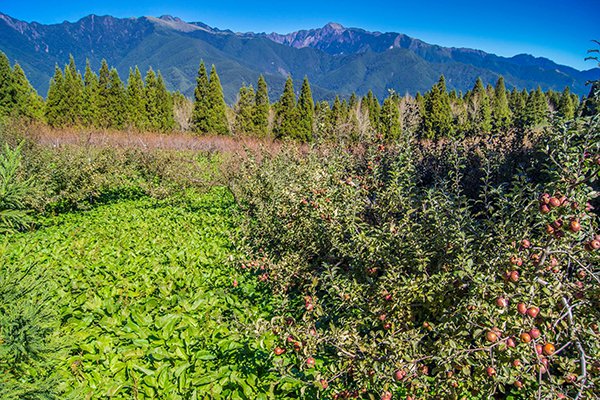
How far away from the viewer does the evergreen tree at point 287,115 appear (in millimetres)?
29141

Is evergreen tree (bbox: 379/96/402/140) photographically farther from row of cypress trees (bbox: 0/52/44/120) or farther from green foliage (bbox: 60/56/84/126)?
green foliage (bbox: 60/56/84/126)

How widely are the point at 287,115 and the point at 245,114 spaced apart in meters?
3.24

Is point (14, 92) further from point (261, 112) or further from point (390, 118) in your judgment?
point (390, 118)

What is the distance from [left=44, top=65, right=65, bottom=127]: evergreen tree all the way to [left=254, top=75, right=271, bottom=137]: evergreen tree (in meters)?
14.1

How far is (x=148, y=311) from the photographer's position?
433 cm

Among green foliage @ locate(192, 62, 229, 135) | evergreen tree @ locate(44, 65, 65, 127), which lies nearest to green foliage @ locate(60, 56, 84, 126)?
evergreen tree @ locate(44, 65, 65, 127)

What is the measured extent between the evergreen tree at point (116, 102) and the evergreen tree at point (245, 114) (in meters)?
8.72

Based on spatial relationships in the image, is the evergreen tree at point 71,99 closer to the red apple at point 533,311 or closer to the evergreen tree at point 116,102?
the evergreen tree at point 116,102

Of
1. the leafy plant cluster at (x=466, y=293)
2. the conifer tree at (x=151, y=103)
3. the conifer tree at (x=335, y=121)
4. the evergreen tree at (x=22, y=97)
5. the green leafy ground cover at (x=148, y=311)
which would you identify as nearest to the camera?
the leafy plant cluster at (x=466, y=293)

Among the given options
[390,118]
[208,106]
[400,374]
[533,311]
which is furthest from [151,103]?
[533,311]

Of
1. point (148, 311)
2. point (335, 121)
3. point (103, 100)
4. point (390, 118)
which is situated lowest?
point (148, 311)

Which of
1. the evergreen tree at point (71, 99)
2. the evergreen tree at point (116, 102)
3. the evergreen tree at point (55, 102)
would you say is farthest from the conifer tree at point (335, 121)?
the evergreen tree at point (55, 102)

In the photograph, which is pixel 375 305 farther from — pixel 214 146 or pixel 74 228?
pixel 214 146

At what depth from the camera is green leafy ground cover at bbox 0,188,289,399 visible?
3.10 m
